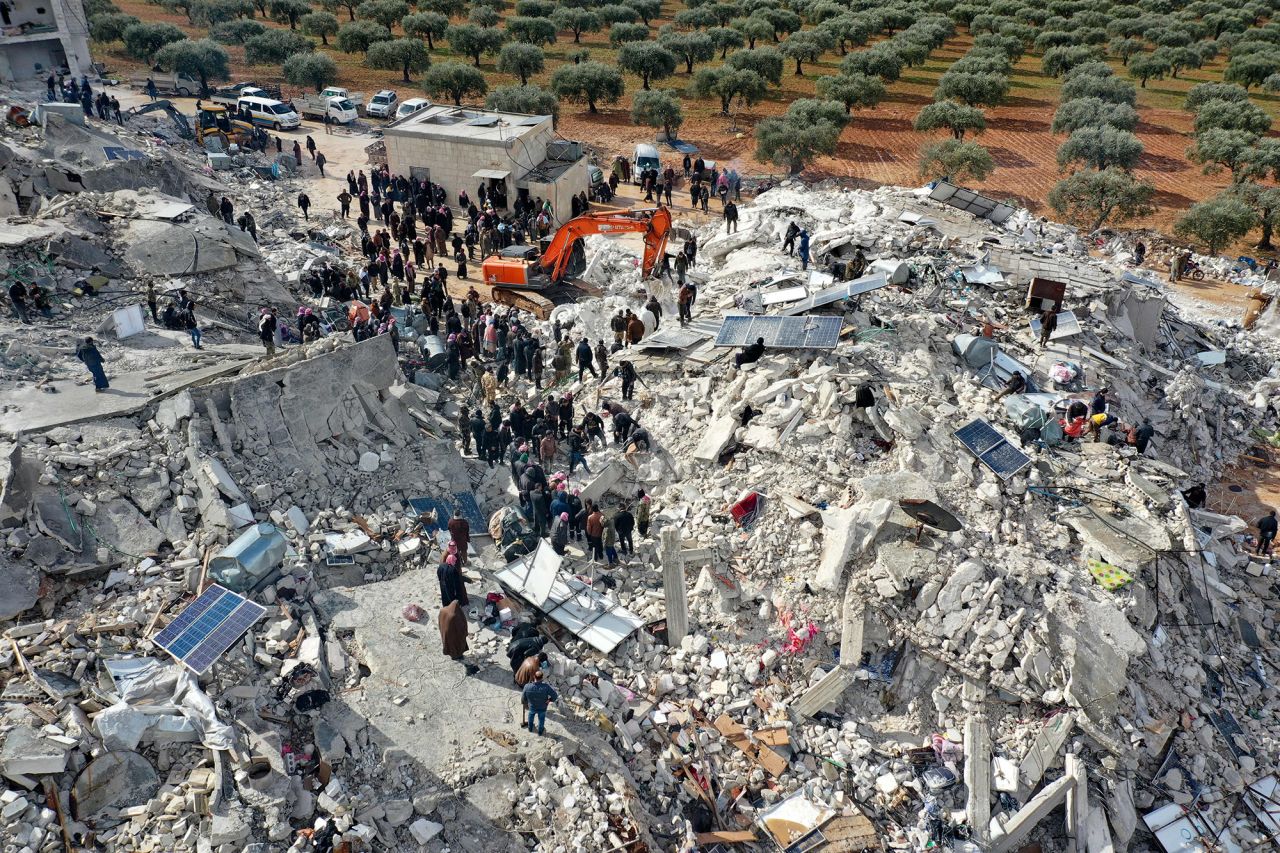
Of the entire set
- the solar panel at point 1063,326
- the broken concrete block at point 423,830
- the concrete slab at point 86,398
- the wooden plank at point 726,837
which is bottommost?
the wooden plank at point 726,837

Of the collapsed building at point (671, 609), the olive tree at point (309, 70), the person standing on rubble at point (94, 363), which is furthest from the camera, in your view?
the olive tree at point (309, 70)

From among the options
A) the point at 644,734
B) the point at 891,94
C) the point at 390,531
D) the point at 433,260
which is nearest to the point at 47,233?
the point at 433,260

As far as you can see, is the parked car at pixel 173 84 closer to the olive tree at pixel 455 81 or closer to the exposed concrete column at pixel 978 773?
the olive tree at pixel 455 81

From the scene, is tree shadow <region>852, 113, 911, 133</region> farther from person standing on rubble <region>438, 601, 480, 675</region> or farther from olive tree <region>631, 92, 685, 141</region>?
person standing on rubble <region>438, 601, 480, 675</region>

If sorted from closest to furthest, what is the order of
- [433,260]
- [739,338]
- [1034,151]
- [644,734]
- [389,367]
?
[644,734] < [389,367] < [739,338] < [433,260] < [1034,151]

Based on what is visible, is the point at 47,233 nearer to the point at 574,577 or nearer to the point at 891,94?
the point at 574,577

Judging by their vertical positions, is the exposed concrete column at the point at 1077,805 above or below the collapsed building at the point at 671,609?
below

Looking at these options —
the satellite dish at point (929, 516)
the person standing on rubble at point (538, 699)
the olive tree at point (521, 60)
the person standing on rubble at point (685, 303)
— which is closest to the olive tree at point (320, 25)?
the olive tree at point (521, 60)

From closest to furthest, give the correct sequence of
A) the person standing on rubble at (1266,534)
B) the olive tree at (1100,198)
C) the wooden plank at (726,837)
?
the wooden plank at (726,837) < the person standing on rubble at (1266,534) < the olive tree at (1100,198)
